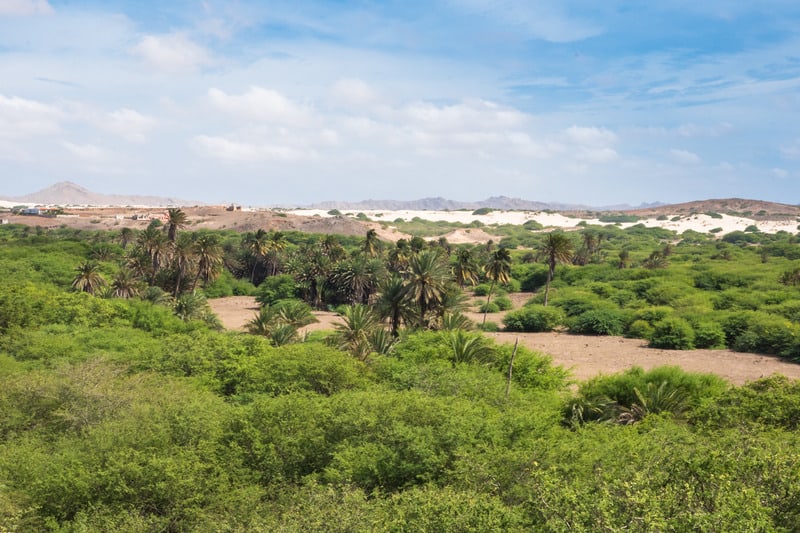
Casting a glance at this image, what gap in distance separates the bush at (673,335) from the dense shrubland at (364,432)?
678cm

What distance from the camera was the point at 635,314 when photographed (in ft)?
217

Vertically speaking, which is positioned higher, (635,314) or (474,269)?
(474,269)

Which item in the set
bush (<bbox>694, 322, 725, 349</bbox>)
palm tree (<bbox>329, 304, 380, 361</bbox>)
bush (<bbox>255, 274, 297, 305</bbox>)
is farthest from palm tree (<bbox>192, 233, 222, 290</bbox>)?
bush (<bbox>694, 322, 725, 349</bbox>)

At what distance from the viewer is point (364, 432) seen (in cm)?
2311

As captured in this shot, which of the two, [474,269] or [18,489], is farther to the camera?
[474,269]

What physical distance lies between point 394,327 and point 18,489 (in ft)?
91.0

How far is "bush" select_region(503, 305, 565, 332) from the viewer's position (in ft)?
225

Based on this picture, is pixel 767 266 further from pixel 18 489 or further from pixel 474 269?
pixel 18 489

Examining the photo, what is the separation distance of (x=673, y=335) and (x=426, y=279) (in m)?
29.4

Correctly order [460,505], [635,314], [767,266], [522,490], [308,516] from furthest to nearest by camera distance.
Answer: [767,266] < [635,314] < [522,490] < [308,516] < [460,505]

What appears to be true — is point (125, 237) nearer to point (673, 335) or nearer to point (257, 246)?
point (257, 246)

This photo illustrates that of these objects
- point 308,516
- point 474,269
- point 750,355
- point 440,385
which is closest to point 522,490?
point 308,516

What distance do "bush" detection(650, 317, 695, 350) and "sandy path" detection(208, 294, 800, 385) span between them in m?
1.23

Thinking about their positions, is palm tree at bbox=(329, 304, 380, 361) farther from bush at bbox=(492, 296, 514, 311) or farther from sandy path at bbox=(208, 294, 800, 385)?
bush at bbox=(492, 296, 514, 311)
